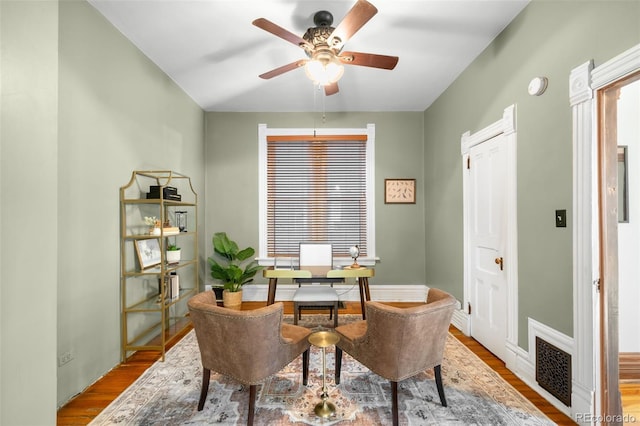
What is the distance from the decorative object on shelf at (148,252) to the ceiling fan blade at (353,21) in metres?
2.46

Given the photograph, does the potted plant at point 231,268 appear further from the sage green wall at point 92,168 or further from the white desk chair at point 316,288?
the sage green wall at point 92,168

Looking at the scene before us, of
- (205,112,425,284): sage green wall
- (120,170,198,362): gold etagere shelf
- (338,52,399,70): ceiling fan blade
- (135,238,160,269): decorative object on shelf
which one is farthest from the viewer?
(205,112,425,284): sage green wall

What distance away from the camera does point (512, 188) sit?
7.97 feet

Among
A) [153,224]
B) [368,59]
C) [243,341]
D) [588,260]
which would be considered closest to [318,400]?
[243,341]

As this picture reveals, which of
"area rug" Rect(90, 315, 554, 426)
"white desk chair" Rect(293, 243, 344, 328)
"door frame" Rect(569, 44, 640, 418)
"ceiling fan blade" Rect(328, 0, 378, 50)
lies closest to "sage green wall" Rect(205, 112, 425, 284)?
"white desk chair" Rect(293, 243, 344, 328)

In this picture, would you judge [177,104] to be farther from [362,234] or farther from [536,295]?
[536,295]

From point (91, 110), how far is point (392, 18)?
2.54 metres

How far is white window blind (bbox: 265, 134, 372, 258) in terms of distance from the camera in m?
4.53

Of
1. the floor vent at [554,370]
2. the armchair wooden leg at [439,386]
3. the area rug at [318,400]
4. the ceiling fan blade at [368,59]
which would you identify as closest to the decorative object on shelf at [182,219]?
the area rug at [318,400]

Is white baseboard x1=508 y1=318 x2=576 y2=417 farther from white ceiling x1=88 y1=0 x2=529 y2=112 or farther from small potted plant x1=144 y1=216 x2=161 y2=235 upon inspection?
small potted plant x1=144 y1=216 x2=161 y2=235

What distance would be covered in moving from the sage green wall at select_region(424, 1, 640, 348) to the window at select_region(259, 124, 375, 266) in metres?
1.89

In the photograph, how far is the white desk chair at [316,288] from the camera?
3109 mm

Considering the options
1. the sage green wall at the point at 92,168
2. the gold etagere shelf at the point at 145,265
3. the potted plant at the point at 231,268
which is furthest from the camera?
the potted plant at the point at 231,268

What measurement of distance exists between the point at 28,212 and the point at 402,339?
196 cm
